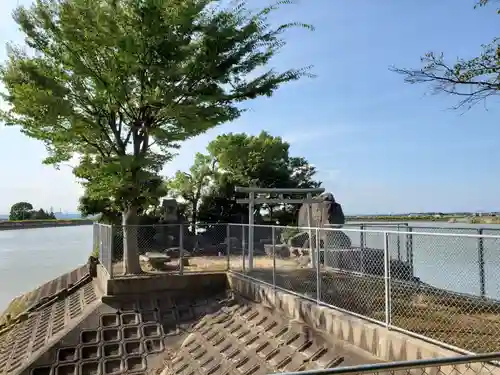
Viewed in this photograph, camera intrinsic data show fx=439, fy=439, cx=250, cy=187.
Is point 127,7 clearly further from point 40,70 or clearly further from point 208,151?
point 208,151

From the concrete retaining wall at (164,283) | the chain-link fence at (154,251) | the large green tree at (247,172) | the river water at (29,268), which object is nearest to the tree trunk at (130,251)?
the chain-link fence at (154,251)

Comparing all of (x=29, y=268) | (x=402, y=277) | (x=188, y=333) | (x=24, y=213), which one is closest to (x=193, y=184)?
(x=29, y=268)

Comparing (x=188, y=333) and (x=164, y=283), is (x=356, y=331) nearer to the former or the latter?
(x=188, y=333)

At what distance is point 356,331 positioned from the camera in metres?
6.19

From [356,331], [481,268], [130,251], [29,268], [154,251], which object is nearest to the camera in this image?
[481,268]

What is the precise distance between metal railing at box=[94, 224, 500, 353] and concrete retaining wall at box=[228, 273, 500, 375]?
0.14 m

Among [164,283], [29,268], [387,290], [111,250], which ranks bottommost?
[29,268]

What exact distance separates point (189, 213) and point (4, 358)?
13.6 meters

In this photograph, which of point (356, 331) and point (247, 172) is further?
point (247, 172)

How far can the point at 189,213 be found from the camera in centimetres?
2333

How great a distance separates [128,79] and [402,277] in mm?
8093

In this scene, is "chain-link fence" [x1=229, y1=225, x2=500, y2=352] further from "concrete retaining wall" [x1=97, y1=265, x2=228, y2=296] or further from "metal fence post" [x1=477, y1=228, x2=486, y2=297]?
"concrete retaining wall" [x1=97, y1=265, x2=228, y2=296]

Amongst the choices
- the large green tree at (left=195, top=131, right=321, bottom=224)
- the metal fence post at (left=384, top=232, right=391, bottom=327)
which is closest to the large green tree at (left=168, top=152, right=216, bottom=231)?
the large green tree at (left=195, top=131, right=321, bottom=224)

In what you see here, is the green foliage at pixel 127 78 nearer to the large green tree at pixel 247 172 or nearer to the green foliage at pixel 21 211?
the large green tree at pixel 247 172
